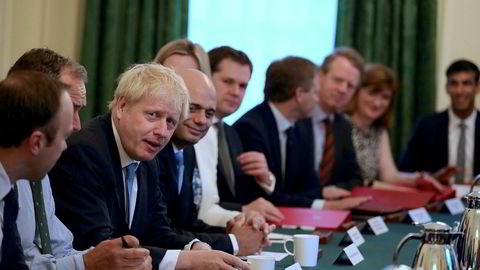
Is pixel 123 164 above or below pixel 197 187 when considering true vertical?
above

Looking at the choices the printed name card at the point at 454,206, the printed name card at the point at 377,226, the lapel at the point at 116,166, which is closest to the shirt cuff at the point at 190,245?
the lapel at the point at 116,166

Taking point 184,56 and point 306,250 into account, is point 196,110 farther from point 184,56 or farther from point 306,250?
point 306,250

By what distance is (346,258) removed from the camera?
2.99 m

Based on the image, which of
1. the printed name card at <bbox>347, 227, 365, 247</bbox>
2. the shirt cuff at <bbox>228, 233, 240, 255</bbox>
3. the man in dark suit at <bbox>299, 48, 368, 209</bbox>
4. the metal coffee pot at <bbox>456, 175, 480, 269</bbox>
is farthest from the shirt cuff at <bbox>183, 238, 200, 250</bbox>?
the man in dark suit at <bbox>299, 48, 368, 209</bbox>

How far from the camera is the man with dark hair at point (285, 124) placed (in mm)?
4734

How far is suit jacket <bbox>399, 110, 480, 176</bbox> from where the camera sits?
635 cm

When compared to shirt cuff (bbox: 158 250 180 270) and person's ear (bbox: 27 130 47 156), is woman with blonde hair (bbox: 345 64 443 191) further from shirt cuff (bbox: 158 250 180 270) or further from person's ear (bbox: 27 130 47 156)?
person's ear (bbox: 27 130 47 156)

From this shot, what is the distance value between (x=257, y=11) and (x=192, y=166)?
3259 mm

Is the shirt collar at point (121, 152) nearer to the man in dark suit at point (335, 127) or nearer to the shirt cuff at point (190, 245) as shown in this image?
the shirt cuff at point (190, 245)

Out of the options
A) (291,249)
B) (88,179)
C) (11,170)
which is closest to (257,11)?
(291,249)

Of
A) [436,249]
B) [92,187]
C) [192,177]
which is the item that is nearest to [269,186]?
[192,177]

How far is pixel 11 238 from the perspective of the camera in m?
2.09

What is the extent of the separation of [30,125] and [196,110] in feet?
4.39

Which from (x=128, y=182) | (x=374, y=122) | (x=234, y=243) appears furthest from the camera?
(x=374, y=122)
